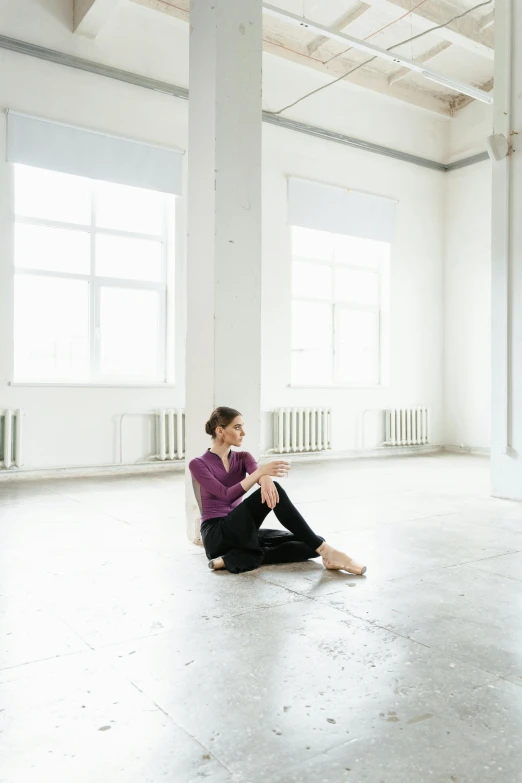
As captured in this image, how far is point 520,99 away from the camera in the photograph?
5355 millimetres

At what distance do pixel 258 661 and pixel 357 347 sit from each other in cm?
730

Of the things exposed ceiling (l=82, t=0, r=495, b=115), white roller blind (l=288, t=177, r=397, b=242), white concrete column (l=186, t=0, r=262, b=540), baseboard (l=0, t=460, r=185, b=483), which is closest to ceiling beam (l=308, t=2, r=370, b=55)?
exposed ceiling (l=82, t=0, r=495, b=115)

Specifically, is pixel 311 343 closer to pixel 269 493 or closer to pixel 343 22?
pixel 343 22

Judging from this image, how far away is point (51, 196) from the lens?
6.74 metres

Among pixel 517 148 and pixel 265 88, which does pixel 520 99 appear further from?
pixel 265 88

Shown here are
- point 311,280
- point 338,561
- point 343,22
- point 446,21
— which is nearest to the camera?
point 338,561

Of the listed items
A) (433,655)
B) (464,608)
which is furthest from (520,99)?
(433,655)

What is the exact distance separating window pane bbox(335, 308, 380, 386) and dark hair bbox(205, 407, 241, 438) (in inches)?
222

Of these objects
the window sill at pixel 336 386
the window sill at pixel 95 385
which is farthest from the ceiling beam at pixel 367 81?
the window sill at pixel 95 385

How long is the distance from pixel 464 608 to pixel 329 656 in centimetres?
77

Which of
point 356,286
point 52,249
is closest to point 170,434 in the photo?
point 52,249

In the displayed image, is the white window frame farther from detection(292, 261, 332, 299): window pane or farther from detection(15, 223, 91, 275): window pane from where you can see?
detection(15, 223, 91, 275): window pane

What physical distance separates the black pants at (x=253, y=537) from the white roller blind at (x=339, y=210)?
5694 millimetres

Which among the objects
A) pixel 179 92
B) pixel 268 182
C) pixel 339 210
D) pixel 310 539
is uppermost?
pixel 179 92
